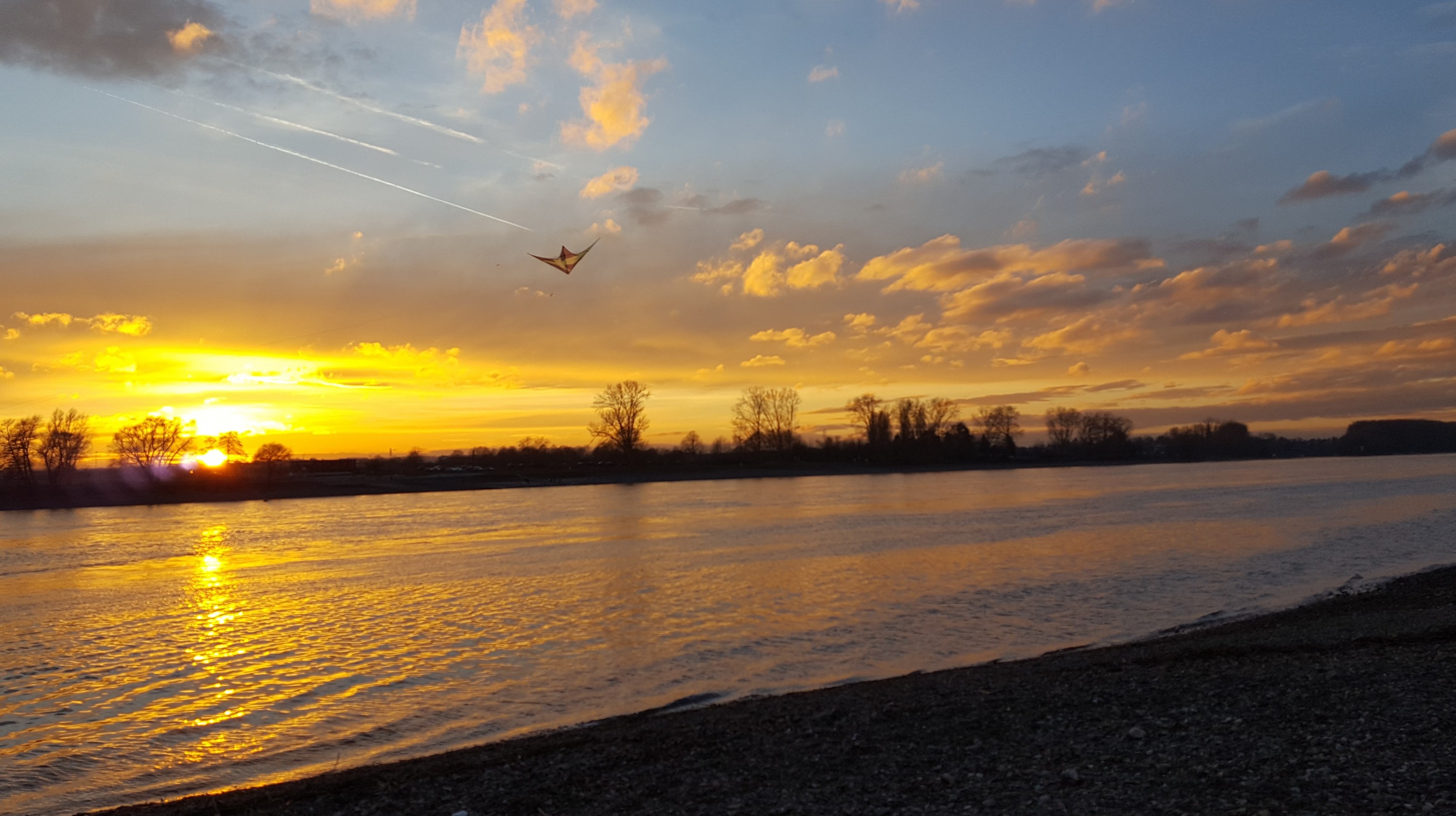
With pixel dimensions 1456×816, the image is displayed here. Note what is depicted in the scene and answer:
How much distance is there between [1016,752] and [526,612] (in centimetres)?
1805

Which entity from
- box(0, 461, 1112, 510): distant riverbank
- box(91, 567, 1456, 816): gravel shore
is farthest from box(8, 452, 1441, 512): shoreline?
box(91, 567, 1456, 816): gravel shore

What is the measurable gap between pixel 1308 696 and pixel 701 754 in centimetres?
732

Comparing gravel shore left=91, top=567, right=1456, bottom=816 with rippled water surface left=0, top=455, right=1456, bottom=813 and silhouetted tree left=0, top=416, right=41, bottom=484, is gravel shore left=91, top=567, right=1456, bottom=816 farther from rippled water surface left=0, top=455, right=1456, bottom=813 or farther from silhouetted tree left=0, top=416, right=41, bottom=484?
silhouetted tree left=0, top=416, right=41, bottom=484

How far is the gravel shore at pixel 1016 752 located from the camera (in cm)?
792

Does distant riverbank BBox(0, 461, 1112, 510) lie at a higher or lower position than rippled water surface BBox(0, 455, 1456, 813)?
higher

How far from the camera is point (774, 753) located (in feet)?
34.8

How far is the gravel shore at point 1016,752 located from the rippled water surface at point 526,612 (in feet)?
8.96

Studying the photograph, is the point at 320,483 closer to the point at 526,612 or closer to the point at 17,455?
the point at 17,455

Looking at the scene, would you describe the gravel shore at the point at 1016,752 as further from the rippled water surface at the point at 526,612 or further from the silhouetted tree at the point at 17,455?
the silhouetted tree at the point at 17,455

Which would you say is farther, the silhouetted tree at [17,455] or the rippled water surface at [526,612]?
the silhouetted tree at [17,455]

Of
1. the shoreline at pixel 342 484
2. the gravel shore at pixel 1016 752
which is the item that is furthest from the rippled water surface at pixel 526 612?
the shoreline at pixel 342 484

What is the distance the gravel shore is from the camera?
7.92 metres

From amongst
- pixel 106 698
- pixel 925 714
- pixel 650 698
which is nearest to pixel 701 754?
pixel 925 714

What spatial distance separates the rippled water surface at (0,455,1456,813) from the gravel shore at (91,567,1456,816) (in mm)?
2730
